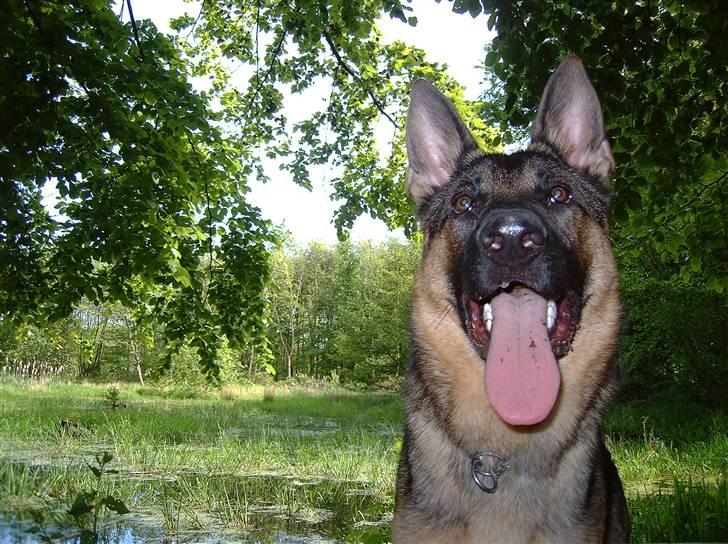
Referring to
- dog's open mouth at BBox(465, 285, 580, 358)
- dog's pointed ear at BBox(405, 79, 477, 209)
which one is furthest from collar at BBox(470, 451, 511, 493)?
dog's pointed ear at BBox(405, 79, 477, 209)

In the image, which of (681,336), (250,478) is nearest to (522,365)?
(250,478)

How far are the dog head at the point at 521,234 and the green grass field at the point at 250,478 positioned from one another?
2153 mm

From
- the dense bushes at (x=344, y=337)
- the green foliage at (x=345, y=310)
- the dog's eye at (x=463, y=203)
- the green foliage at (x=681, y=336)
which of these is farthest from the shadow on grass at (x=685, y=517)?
the green foliage at (x=345, y=310)

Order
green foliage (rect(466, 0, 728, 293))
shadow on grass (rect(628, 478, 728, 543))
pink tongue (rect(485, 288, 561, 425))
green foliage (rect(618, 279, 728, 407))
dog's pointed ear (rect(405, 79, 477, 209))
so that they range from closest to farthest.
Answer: pink tongue (rect(485, 288, 561, 425))
dog's pointed ear (rect(405, 79, 477, 209))
green foliage (rect(466, 0, 728, 293))
shadow on grass (rect(628, 478, 728, 543))
green foliage (rect(618, 279, 728, 407))

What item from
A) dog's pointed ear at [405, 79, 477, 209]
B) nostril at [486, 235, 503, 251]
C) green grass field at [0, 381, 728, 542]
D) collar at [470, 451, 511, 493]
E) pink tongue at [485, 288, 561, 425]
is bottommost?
green grass field at [0, 381, 728, 542]

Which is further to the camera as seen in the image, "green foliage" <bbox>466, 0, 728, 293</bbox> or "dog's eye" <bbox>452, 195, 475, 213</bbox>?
"green foliage" <bbox>466, 0, 728, 293</bbox>

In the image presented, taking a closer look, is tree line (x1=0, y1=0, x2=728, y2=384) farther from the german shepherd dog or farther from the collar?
the collar

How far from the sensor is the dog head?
2135mm

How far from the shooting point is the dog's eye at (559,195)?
2.47 meters

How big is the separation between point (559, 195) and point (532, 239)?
1.72 feet

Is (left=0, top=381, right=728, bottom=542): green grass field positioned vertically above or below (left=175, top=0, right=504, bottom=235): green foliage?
below

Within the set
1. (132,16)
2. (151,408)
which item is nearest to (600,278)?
(132,16)

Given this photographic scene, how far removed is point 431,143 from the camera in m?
2.86

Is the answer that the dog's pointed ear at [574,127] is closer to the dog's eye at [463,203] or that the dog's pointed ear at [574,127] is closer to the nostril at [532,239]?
the dog's eye at [463,203]
